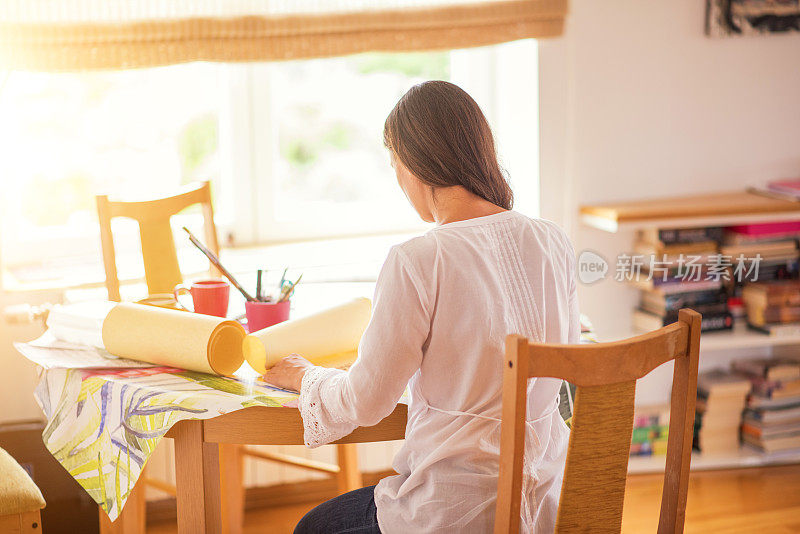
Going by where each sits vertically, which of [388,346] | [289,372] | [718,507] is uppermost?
[388,346]

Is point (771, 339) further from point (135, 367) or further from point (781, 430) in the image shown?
point (135, 367)

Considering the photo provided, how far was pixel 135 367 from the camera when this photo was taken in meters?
1.49

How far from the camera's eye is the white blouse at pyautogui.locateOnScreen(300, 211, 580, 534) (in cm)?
118

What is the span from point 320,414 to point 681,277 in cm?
172

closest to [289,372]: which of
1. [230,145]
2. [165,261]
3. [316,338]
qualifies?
[316,338]

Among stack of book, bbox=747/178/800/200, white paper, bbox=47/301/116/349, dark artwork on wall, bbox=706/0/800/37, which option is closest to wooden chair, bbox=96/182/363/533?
white paper, bbox=47/301/116/349

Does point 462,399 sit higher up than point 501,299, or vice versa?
point 501,299

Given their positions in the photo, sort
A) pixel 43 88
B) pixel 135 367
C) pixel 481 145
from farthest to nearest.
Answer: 1. pixel 43 88
2. pixel 135 367
3. pixel 481 145

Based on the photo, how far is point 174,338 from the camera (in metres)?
1.45

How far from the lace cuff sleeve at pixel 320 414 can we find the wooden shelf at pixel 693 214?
142 centimetres

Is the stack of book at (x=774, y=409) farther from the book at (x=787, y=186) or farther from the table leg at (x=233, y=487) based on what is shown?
the table leg at (x=233, y=487)

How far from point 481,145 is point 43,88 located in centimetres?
172

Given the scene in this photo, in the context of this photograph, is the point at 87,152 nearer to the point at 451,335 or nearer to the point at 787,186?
the point at 451,335

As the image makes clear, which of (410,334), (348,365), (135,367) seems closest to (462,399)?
(410,334)
